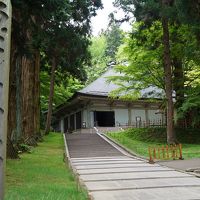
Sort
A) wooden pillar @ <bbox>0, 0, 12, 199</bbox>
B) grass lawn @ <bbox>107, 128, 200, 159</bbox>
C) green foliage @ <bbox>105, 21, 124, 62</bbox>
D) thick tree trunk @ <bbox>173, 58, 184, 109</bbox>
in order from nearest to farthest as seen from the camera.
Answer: wooden pillar @ <bbox>0, 0, 12, 199</bbox>
grass lawn @ <bbox>107, 128, 200, 159</bbox>
thick tree trunk @ <bbox>173, 58, 184, 109</bbox>
green foliage @ <bbox>105, 21, 124, 62</bbox>

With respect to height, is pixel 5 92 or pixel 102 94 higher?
pixel 102 94

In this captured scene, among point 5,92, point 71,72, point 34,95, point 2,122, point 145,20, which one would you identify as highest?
point 145,20

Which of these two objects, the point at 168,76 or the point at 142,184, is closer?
the point at 142,184

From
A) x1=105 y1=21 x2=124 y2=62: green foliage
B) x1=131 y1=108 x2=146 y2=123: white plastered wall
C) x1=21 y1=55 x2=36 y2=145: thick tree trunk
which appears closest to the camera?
x1=21 y1=55 x2=36 y2=145: thick tree trunk

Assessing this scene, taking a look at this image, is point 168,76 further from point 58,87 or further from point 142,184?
point 58,87

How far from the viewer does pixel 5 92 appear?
192 cm

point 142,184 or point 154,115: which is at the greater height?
point 154,115

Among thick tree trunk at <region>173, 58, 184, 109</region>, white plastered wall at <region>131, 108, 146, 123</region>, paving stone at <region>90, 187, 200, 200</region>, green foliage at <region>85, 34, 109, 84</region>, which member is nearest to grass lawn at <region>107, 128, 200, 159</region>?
thick tree trunk at <region>173, 58, 184, 109</region>

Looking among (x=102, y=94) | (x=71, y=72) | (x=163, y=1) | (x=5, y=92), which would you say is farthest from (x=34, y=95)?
(x=5, y=92)

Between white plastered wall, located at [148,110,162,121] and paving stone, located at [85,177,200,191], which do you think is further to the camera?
white plastered wall, located at [148,110,162,121]

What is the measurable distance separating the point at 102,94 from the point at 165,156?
2127 cm

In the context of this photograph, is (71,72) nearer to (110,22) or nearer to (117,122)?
(110,22)

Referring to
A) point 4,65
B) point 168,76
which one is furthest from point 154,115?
point 4,65

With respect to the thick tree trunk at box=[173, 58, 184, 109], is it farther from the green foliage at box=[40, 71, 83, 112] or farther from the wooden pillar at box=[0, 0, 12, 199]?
the wooden pillar at box=[0, 0, 12, 199]
